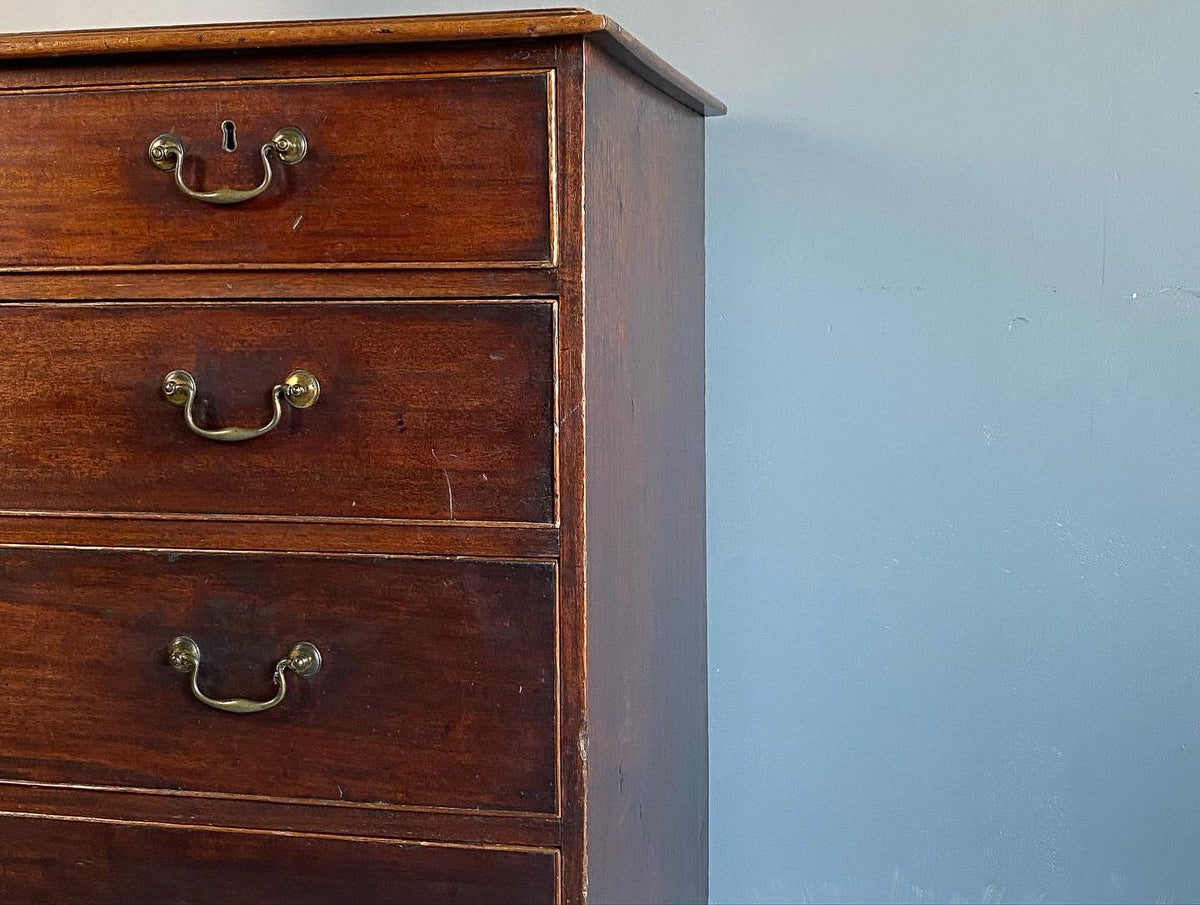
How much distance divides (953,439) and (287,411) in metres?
0.75

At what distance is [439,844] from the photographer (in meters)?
1.09

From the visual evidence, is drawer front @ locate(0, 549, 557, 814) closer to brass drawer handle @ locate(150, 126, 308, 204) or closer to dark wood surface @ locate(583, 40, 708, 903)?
dark wood surface @ locate(583, 40, 708, 903)

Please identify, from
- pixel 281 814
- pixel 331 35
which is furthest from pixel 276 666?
pixel 331 35

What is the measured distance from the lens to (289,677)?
1.10 metres

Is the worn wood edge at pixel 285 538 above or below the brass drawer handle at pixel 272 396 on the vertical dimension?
below

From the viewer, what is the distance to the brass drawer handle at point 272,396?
3.46ft

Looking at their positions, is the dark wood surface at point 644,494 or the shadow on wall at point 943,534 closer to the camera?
Result: the dark wood surface at point 644,494

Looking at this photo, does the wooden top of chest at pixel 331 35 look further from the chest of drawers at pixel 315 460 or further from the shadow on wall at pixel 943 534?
the shadow on wall at pixel 943 534

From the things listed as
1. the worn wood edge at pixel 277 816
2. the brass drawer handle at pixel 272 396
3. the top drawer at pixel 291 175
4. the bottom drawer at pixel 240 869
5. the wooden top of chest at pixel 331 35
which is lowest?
the bottom drawer at pixel 240 869

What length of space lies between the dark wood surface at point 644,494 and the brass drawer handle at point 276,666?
219 millimetres

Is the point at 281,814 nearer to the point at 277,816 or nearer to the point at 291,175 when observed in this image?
the point at 277,816

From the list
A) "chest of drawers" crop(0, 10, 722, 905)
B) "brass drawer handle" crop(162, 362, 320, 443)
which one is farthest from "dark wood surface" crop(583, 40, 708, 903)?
"brass drawer handle" crop(162, 362, 320, 443)

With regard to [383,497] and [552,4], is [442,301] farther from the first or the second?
[552,4]

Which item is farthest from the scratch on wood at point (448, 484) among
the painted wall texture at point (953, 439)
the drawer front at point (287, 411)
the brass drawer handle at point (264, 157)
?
the painted wall texture at point (953, 439)
